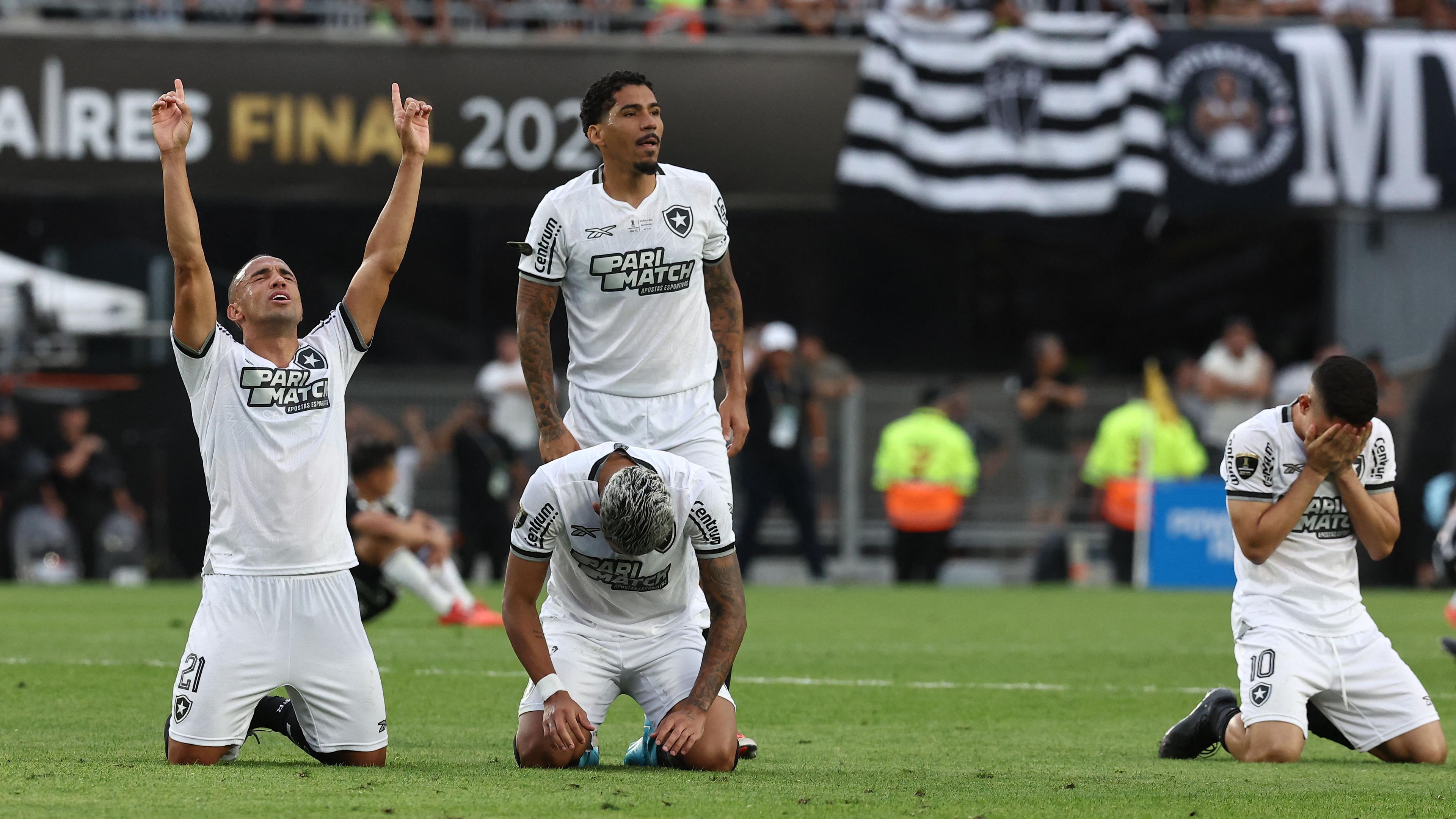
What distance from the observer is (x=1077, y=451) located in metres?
19.3

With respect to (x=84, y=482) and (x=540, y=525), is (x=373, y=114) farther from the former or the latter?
(x=540, y=525)

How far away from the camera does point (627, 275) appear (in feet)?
22.8

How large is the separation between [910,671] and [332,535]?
468cm

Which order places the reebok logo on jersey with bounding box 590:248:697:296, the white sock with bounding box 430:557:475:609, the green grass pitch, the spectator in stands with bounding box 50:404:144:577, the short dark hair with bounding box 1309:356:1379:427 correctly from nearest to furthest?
1. the green grass pitch
2. the short dark hair with bounding box 1309:356:1379:427
3. the reebok logo on jersey with bounding box 590:248:697:296
4. the white sock with bounding box 430:557:475:609
5. the spectator in stands with bounding box 50:404:144:577

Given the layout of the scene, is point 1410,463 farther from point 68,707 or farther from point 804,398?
point 68,707

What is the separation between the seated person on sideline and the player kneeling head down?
5.02 metres

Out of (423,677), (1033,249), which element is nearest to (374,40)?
(1033,249)

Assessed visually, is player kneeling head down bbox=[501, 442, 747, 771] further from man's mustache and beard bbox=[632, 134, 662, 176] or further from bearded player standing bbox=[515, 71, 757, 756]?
man's mustache and beard bbox=[632, 134, 662, 176]

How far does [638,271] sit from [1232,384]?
42.0 ft

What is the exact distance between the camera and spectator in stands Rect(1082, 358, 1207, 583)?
18078mm

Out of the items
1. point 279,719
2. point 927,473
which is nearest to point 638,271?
point 279,719

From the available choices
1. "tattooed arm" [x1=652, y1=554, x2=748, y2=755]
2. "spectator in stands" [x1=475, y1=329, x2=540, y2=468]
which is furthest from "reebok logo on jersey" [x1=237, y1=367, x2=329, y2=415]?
"spectator in stands" [x1=475, y1=329, x2=540, y2=468]

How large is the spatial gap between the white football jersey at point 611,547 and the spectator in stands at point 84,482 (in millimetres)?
12588

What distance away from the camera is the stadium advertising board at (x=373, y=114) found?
64.0 ft
